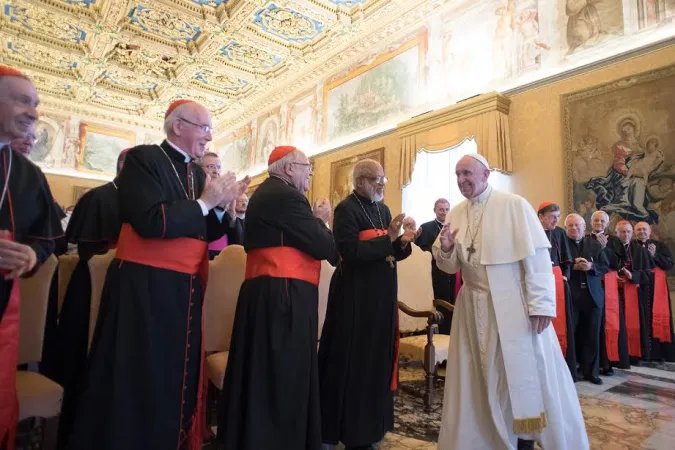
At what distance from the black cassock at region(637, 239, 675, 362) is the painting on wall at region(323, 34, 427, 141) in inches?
187

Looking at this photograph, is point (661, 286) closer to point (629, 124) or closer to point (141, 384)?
point (629, 124)

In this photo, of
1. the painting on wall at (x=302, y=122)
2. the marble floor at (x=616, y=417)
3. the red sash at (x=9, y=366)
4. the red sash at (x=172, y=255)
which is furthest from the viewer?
the painting on wall at (x=302, y=122)

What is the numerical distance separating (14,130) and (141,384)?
1105 mm

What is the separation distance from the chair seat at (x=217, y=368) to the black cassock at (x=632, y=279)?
196 inches

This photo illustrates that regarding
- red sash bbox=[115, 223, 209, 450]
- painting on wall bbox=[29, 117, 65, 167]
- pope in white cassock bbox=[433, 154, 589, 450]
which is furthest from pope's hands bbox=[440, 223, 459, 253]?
painting on wall bbox=[29, 117, 65, 167]

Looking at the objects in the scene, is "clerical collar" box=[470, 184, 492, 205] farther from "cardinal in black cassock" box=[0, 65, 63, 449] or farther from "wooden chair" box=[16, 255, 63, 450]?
"wooden chair" box=[16, 255, 63, 450]

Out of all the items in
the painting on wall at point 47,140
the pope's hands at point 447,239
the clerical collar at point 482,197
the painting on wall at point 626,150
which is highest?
the painting on wall at point 47,140

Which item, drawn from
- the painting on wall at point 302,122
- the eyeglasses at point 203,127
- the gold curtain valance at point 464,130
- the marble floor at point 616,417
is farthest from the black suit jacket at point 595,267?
the painting on wall at point 302,122

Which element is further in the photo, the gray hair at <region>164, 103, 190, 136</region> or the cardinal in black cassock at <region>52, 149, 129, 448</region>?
the cardinal in black cassock at <region>52, 149, 129, 448</region>

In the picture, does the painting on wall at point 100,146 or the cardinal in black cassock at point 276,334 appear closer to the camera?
the cardinal in black cassock at point 276,334

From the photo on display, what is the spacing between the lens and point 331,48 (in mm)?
10172

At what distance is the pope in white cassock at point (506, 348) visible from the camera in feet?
7.38

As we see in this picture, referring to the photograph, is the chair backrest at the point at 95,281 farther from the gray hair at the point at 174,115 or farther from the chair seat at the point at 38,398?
the gray hair at the point at 174,115

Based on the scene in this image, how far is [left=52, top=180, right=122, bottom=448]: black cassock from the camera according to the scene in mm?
2424
